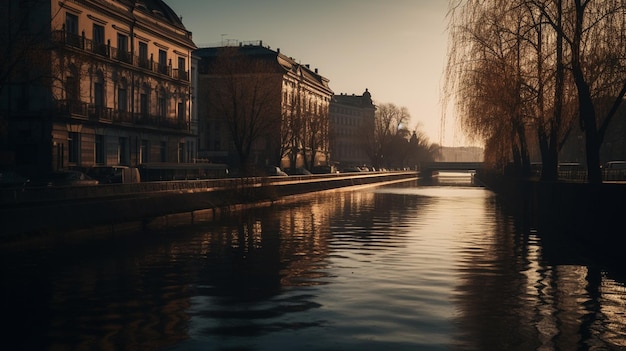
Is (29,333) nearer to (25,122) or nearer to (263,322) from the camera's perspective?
(263,322)

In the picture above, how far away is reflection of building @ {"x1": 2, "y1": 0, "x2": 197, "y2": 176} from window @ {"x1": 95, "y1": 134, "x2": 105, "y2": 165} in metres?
0.07

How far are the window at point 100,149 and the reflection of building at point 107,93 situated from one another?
70mm

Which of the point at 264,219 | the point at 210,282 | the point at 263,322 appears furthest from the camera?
the point at 264,219

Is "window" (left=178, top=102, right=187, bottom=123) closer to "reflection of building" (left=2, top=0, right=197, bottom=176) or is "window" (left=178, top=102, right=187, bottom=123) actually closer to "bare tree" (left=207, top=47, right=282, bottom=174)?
"reflection of building" (left=2, top=0, right=197, bottom=176)

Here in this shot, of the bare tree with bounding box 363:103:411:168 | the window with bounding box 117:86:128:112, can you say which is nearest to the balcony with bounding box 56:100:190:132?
the window with bounding box 117:86:128:112

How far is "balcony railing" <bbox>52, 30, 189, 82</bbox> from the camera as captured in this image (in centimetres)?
4460

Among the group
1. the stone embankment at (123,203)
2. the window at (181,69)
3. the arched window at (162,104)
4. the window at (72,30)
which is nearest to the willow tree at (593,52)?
the stone embankment at (123,203)

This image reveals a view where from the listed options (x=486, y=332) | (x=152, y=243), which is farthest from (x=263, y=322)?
(x=152, y=243)

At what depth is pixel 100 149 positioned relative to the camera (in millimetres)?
49688

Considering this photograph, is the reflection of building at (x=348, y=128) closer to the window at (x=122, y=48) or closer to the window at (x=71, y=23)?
the window at (x=122, y=48)

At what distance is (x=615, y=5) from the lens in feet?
70.1

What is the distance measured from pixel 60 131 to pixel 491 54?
27.1 metres

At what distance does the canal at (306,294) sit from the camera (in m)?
8.38

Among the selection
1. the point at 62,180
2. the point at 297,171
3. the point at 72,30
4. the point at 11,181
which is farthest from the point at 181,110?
the point at 11,181
